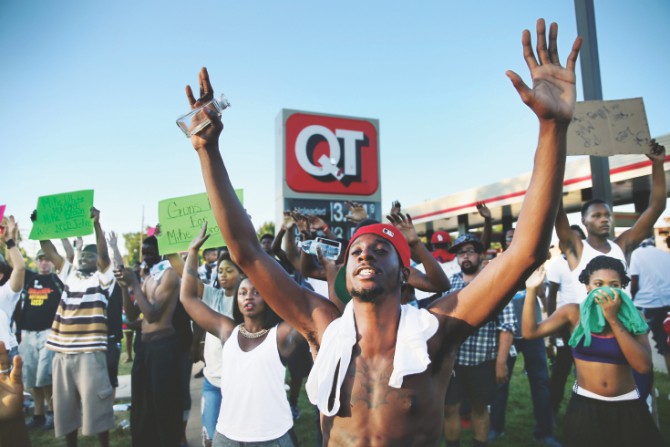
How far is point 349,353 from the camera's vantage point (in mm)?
1955

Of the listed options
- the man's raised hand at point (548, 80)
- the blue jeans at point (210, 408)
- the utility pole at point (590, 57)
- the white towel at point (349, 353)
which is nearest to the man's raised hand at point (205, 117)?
the white towel at point (349, 353)

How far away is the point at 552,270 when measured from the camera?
5453 mm

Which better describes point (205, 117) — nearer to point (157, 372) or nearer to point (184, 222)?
point (184, 222)

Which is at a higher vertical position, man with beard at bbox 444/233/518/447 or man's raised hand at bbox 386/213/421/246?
man's raised hand at bbox 386/213/421/246

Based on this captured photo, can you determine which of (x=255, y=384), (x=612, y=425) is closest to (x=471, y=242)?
(x=612, y=425)

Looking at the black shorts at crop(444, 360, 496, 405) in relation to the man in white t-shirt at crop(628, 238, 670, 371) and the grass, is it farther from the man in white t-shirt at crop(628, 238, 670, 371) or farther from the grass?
the man in white t-shirt at crop(628, 238, 670, 371)

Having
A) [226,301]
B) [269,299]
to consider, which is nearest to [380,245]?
[269,299]

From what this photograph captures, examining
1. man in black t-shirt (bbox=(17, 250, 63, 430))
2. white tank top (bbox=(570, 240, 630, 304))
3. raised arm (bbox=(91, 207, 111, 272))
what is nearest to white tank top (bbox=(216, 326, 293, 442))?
white tank top (bbox=(570, 240, 630, 304))

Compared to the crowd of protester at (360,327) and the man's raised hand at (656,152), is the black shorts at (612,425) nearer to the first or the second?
the crowd of protester at (360,327)

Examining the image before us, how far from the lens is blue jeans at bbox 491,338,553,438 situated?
4.80m

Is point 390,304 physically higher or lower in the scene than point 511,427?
higher

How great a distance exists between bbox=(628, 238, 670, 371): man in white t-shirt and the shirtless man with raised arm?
6101 millimetres

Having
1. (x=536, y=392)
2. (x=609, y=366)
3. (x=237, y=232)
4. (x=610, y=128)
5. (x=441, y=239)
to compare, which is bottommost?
(x=536, y=392)

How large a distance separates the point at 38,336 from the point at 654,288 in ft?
29.3
